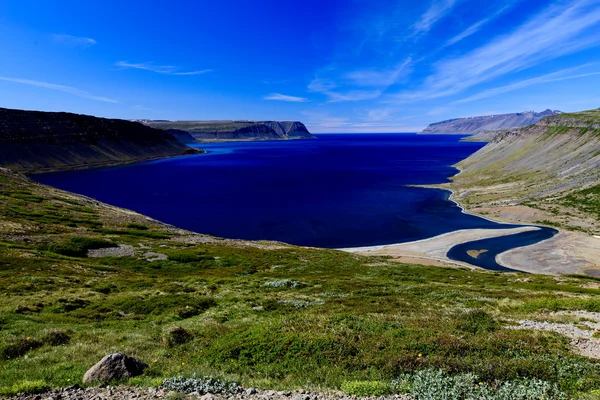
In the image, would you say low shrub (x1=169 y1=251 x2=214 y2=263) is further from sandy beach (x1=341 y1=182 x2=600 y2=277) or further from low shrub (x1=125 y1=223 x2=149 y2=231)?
sandy beach (x1=341 y1=182 x2=600 y2=277)

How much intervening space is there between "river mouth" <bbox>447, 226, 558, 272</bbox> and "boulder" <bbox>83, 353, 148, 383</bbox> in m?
69.2

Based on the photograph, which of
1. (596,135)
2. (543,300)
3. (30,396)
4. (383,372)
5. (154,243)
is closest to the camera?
(30,396)

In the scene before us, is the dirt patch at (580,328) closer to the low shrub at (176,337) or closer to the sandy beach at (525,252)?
the low shrub at (176,337)

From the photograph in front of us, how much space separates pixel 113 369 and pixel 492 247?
84043 mm

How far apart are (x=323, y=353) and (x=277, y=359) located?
1.88 metres

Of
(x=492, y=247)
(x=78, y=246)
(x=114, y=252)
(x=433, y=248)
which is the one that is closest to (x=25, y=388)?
(x=114, y=252)

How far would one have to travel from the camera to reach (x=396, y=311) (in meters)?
23.2

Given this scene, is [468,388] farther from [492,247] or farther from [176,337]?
[492,247]

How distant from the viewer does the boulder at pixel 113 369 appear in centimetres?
1192

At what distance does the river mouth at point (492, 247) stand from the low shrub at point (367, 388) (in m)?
65.4

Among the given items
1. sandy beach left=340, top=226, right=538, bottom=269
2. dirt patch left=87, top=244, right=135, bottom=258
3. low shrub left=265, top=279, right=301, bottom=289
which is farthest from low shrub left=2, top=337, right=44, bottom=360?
sandy beach left=340, top=226, right=538, bottom=269

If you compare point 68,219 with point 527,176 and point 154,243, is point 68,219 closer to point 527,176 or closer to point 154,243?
point 154,243

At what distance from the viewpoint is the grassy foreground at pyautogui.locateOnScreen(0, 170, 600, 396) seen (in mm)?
12484

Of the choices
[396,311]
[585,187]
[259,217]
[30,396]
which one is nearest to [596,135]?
[585,187]
